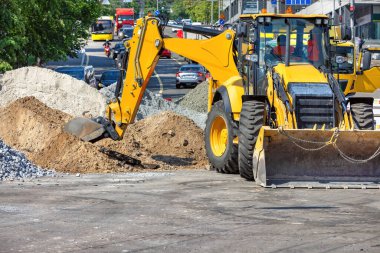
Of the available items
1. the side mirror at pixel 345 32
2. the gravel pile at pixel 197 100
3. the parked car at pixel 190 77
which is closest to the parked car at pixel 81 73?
the gravel pile at pixel 197 100

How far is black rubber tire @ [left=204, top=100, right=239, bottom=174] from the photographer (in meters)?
18.6

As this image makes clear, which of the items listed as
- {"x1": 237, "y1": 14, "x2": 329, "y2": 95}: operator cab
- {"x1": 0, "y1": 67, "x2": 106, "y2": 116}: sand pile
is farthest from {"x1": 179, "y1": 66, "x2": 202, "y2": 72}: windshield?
{"x1": 237, "y1": 14, "x2": 329, "y2": 95}: operator cab

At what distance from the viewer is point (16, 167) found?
18688 millimetres

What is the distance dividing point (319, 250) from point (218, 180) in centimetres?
737

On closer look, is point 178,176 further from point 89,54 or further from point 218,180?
point 89,54

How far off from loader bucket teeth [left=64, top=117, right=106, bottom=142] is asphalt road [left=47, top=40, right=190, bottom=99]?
99.2 ft

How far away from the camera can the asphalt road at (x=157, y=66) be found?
59.0 m

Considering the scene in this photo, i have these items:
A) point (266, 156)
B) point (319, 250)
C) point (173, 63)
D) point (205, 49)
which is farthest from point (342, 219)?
point (173, 63)

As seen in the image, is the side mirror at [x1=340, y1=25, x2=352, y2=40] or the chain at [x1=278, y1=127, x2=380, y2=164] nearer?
the chain at [x1=278, y1=127, x2=380, y2=164]

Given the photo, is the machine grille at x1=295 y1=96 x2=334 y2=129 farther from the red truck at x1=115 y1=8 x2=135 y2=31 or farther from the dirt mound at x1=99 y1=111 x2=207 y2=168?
the red truck at x1=115 y1=8 x2=135 y2=31

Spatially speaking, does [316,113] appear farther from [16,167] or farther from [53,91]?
[53,91]

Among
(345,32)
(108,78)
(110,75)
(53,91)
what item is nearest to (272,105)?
(345,32)

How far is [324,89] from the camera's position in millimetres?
17281

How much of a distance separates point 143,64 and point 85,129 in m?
1.92
